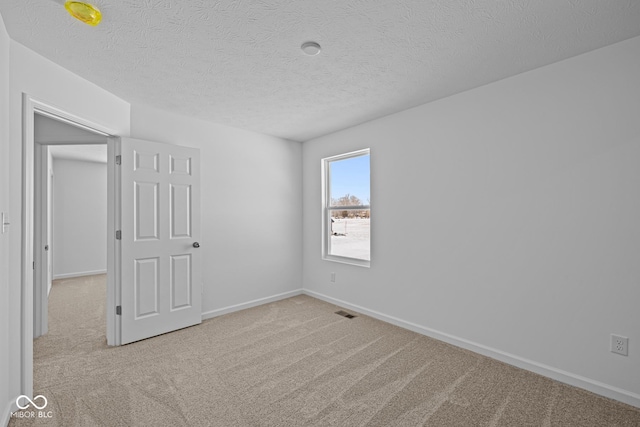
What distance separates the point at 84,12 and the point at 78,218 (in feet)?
20.0

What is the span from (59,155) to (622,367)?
8.38 meters

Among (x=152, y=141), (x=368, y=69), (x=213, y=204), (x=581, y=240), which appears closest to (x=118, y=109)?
(x=152, y=141)

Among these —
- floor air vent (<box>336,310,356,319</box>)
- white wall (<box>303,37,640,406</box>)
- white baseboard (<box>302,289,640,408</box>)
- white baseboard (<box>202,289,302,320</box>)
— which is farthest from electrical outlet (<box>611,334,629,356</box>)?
white baseboard (<box>202,289,302,320</box>)

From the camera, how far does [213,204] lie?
3670 mm

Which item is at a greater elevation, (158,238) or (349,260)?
(158,238)

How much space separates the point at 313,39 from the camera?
1947 millimetres

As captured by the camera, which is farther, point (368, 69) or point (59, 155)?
point (59, 155)

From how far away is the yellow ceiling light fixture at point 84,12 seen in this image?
1.57 metres

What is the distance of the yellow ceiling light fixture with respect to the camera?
157 centimetres

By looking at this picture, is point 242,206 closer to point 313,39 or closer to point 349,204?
point 349,204

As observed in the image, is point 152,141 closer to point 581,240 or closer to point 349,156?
point 349,156

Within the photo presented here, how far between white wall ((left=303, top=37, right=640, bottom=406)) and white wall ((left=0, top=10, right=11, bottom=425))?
3170mm

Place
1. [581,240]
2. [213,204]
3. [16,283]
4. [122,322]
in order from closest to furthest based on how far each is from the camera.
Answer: [16,283], [581,240], [122,322], [213,204]

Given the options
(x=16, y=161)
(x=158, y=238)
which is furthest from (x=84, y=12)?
(x=158, y=238)
